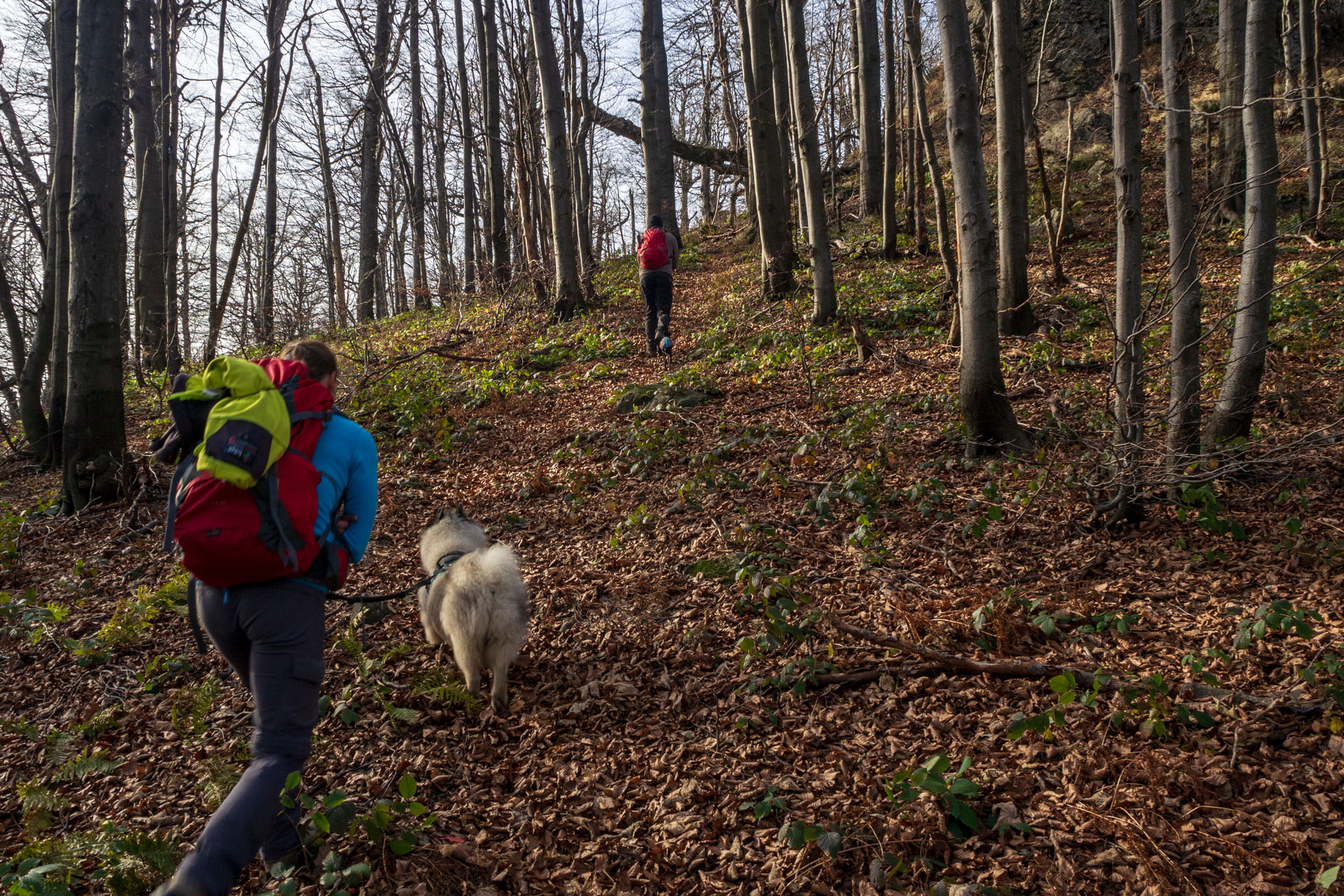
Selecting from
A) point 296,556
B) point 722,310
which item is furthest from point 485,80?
point 296,556

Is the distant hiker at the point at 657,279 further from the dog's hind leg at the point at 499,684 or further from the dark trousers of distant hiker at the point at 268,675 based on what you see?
the dark trousers of distant hiker at the point at 268,675

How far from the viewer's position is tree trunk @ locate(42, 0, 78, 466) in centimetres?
788

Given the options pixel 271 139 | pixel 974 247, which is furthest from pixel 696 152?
pixel 974 247

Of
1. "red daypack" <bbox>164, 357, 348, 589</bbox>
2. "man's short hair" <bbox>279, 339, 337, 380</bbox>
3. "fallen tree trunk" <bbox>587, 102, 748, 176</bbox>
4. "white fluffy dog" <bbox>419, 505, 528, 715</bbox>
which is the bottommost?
"white fluffy dog" <bbox>419, 505, 528, 715</bbox>

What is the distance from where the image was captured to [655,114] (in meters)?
17.3

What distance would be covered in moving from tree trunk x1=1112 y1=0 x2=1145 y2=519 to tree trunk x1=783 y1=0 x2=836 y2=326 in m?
4.71

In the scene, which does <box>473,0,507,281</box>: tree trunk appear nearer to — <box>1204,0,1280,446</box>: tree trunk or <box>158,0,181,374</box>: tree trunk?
<box>158,0,181,374</box>: tree trunk

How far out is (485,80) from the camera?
639 inches

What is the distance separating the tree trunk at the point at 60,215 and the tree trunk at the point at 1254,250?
1065 cm

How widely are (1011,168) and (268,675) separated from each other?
28.7 feet

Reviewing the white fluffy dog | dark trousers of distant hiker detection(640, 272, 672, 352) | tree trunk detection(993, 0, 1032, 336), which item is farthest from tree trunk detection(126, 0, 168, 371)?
tree trunk detection(993, 0, 1032, 336)

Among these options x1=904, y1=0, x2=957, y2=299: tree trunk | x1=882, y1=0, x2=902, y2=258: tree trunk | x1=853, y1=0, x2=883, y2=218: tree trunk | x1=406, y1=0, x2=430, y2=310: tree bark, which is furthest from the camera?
x1=406, y1=0, x2=430, y2=310: tree bark

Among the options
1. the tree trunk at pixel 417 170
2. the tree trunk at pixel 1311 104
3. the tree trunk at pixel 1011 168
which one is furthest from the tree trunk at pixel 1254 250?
the tree trunk at pixel 417 170

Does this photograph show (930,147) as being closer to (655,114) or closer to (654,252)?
(654,252)
